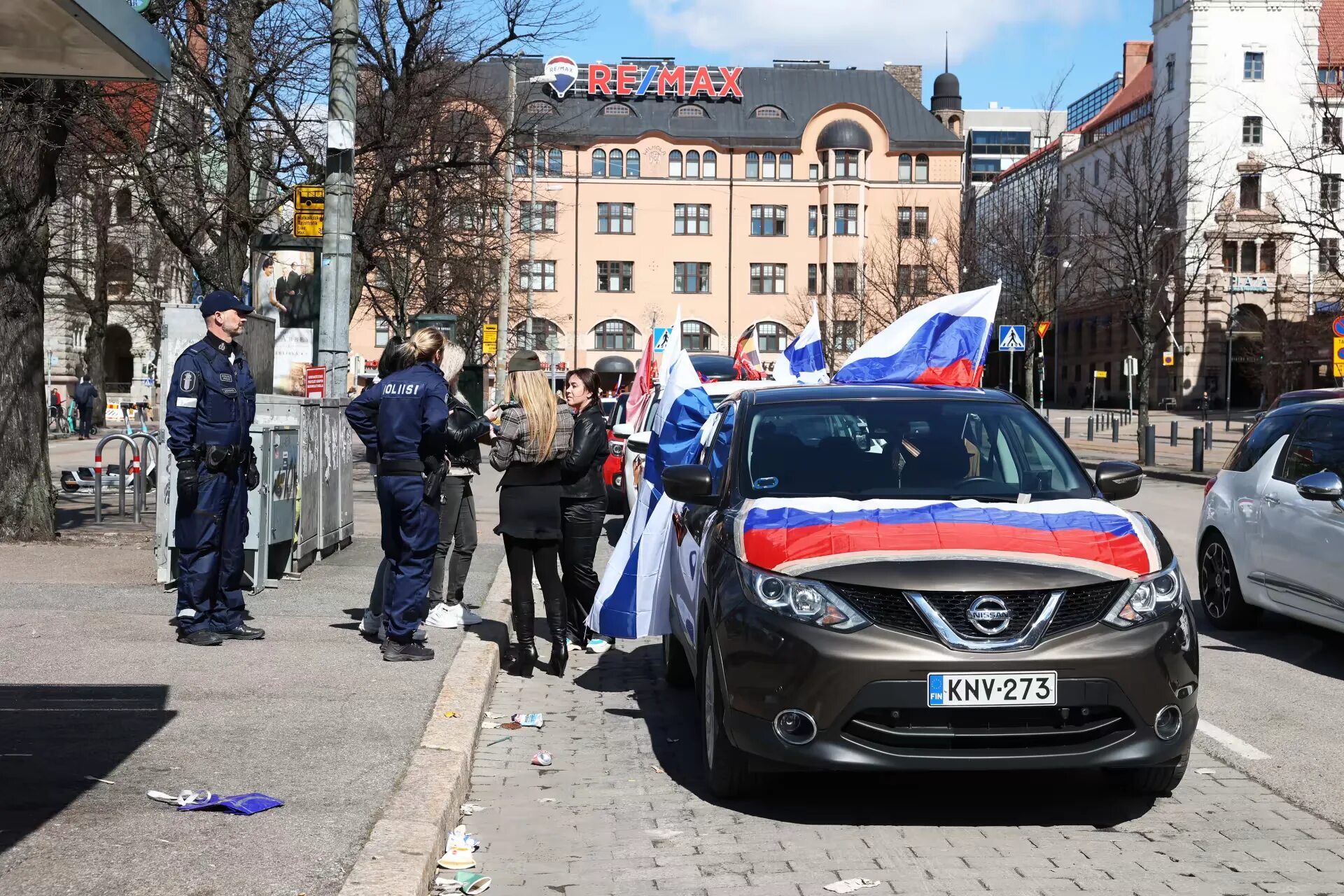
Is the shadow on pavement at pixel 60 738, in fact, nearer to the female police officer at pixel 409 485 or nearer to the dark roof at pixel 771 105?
the female police officer at pixel 409 485

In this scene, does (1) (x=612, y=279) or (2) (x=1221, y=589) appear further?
(1) (x=612, y=279)

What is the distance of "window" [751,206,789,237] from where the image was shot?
83812 millimetres

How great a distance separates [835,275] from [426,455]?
75.0 meters

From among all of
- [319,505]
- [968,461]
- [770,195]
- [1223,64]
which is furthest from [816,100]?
[968,461]

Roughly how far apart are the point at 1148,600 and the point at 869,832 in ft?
4.38

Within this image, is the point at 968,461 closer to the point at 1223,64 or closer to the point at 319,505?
the point at 319,505

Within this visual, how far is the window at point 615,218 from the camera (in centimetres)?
8312

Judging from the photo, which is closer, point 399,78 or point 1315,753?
point 1315,753

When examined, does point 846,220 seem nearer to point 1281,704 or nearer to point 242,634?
point 242,634

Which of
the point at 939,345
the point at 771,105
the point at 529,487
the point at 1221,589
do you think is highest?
the point at 771,105

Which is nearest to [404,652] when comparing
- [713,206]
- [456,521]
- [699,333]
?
[456,521]

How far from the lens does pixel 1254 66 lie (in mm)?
75562

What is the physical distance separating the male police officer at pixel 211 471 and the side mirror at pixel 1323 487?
6.17m

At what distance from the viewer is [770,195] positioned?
83562 millimetres
